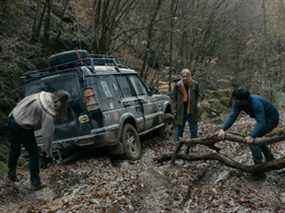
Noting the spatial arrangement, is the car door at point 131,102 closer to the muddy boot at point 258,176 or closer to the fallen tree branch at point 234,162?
the fallen tree branch at point 234,162

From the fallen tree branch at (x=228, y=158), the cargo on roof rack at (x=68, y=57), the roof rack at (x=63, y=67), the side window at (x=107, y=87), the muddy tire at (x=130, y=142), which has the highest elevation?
the cargo on roof rack at (x=68, y=57)

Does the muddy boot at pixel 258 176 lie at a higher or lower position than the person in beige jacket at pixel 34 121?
lower

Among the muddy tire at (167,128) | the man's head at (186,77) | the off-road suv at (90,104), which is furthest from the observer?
the muddy tire at (167,128)

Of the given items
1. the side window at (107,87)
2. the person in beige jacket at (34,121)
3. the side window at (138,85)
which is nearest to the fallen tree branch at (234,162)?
the side window at (107,87)

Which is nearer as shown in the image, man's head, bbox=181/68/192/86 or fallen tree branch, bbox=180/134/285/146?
fallen tree branch, bbox=180/134/285/146

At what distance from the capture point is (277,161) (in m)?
6.27

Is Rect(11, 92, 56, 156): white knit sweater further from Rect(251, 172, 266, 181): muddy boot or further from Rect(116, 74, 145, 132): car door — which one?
Rect(251, 172, 266, 181): muddy boot

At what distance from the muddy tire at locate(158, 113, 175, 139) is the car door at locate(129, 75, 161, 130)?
2.46ft

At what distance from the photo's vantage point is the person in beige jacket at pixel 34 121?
642 cm

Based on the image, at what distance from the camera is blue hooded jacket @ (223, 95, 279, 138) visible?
6.45 meters

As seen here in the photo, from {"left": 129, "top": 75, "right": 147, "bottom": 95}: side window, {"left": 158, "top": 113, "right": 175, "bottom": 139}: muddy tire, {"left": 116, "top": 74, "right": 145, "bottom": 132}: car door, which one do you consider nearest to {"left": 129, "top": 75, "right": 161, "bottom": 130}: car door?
{"left": 129, "top": 75, "right": 147, "bottom": 95}: side window

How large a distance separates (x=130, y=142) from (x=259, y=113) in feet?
11.3

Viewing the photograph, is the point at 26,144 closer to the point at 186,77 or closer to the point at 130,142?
the point at 130,142

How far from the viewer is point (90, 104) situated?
8148 mm
